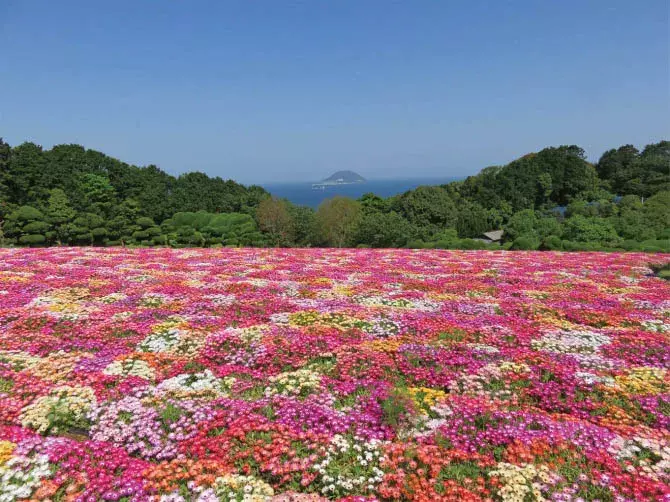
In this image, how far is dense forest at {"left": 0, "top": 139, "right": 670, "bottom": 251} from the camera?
49062 mm

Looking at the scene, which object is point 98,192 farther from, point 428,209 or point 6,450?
point 6,450

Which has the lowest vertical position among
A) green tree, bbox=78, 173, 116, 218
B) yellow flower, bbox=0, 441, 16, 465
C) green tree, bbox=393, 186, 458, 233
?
yellow flower, bbox=0, 441, 16, 465

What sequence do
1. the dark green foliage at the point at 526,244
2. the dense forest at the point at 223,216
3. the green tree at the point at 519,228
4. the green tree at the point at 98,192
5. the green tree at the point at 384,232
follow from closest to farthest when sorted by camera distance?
the dark green foliage at the point at 526,244, the dense forest at the point at 223,216, the green tree at the point at 384,232, the green tree at the point at 519,228, the green tree at the point at 98,192

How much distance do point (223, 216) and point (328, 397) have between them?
195 ft

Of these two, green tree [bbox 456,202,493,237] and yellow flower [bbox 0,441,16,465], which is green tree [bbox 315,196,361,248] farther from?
yellow flower [bbox 0,441,16,465]

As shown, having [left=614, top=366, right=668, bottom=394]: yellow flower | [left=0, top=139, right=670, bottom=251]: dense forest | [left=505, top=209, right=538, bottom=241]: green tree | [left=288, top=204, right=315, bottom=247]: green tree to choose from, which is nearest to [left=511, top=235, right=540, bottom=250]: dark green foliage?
[left=0, top=139, right=670, bottom=251]: dense forest

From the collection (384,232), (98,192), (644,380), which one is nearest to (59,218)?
(98,192)

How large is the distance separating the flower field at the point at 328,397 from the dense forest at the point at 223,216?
34.8m

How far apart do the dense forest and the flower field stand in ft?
114

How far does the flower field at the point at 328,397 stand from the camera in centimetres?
497

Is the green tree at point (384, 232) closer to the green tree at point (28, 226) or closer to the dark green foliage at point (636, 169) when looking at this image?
the green tree at point (28, 226)

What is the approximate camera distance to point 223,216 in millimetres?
63188

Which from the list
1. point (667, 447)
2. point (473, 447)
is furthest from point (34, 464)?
point (667, 447)

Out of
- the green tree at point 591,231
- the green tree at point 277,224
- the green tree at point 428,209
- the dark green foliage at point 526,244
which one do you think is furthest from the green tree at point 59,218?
the green tree at point 591,231
